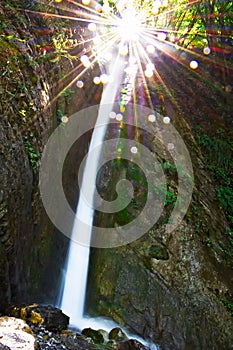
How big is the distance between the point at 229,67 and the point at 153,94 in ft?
8.92

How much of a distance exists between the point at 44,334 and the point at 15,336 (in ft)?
3.57

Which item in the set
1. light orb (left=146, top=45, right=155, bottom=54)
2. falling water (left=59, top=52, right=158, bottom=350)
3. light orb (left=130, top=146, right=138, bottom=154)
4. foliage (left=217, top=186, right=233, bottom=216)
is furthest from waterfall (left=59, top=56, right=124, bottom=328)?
light orb (left=146, top=45, right=155, bottom=54)

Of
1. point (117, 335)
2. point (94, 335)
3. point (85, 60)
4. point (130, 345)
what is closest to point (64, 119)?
point (85, 60)

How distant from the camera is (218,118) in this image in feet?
32.6

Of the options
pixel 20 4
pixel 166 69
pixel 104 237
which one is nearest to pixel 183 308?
pixel 104 237

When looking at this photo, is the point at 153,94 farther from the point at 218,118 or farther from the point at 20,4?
the point at 20,4

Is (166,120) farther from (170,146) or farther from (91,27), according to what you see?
(91,27)

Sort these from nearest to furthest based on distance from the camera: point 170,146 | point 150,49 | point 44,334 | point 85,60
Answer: point 44,334, point 170,146, point 85,60, point 150,49

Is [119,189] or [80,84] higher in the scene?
[80,84]

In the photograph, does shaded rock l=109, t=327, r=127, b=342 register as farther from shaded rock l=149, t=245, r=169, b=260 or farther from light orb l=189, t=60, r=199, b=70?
light orb l=189, t=60, r=199, b=70

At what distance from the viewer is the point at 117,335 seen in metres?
5.36

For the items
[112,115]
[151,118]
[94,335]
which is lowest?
[94,335]

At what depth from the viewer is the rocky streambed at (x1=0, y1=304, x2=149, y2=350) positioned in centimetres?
314

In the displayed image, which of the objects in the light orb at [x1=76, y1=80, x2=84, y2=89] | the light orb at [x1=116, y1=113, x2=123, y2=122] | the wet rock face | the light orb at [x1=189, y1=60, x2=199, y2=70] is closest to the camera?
the wet rock face
